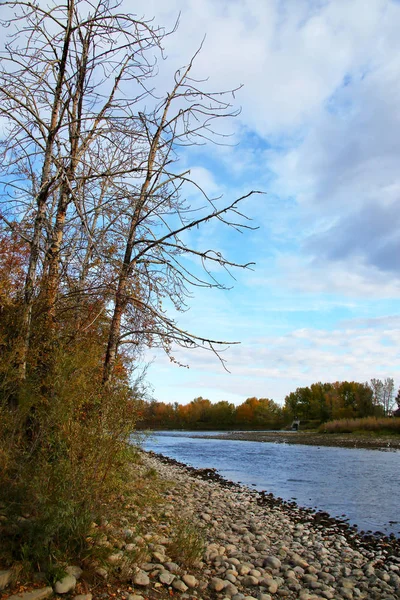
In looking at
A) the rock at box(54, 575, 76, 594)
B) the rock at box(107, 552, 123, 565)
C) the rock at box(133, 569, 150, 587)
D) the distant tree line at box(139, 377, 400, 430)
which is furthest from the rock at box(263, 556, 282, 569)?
the distant tree line at box(139, 377, 400, 430)

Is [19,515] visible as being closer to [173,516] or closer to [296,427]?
[173,516]

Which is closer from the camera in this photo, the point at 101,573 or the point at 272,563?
the point at 101,573

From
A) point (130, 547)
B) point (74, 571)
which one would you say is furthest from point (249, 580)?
point (74, 571)

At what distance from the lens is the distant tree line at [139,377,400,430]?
98.6 metres

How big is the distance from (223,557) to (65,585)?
3241mm

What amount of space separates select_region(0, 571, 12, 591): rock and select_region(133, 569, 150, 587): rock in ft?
4.75

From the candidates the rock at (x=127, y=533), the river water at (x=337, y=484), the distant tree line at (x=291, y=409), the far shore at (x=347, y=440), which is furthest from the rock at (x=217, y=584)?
the distant tree line at (x=291, y=409)

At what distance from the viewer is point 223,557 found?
23.6ft

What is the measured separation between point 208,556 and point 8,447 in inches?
136

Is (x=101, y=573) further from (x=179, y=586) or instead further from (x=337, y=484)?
(x=337, y=484)

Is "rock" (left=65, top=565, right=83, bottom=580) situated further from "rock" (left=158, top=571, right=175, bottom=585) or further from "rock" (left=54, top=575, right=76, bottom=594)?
"rock" (left=158, top=571, right=175, bottom=585)

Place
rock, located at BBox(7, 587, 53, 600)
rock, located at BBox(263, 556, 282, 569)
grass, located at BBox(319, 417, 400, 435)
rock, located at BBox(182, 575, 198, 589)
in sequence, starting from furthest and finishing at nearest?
1. grass, located at BBox(319, 417, 400, 435)
2. rock, located at BBox(263, 556, 282, 569)
3. rock, located at BBox(182, 575, 198, 589)
4. rock, located at BBox(7, 587, 53, 600)

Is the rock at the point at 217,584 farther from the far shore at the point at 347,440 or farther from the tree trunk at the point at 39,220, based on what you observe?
the far shore at the point at 347,440

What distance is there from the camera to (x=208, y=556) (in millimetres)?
7008
